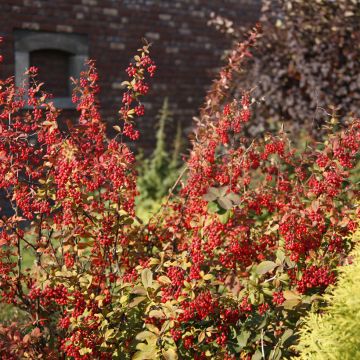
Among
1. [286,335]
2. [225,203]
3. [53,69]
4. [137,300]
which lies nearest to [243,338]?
[286,335]

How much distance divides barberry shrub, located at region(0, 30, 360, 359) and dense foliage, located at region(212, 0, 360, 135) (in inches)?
230

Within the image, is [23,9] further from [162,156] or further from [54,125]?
[54,125]

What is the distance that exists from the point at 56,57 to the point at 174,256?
7.42 meters

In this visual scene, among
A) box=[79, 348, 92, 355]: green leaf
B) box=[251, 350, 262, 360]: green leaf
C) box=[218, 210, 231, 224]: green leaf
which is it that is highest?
box=[218, 210, 231, 224]: green leaf

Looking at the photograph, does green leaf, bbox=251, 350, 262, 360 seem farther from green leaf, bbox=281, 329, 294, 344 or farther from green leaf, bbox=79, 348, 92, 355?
green leaf, bbox=79, 348, 92, 355

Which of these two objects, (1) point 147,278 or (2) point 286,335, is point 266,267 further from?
(1) point 147,278

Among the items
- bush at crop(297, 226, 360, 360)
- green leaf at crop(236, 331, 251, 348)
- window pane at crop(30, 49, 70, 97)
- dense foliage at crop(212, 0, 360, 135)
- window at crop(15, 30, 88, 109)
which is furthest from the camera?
window pane at crop(30, 49, 70, 97)

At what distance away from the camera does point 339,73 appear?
9.49 m

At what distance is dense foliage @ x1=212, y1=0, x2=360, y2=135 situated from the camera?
9.47m

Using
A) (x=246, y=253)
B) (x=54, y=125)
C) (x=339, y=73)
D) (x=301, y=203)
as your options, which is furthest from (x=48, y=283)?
(x=339, y=73)

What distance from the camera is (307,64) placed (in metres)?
9.55

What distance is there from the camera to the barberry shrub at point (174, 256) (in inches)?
125

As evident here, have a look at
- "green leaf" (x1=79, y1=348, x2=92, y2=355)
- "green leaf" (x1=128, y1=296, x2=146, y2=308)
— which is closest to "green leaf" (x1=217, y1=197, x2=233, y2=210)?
"green leaf" (x1=128, y1=296, x2=146, y2=308)

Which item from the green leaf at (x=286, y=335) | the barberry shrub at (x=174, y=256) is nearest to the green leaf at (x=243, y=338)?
the barberry shrub at (x=174, y=256)
